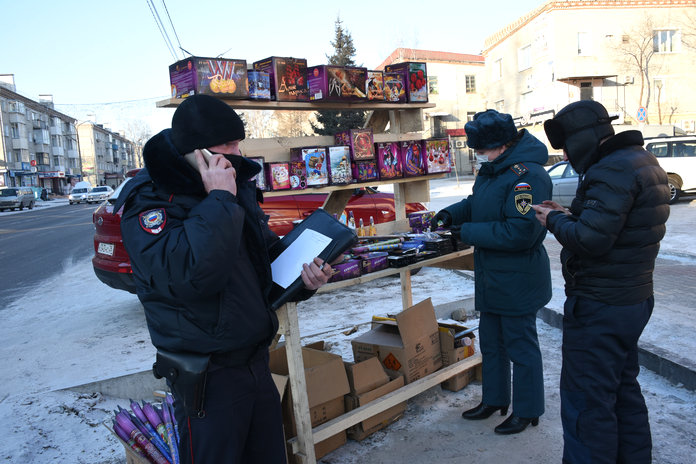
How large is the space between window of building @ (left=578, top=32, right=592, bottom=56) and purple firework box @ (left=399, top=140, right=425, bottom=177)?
31.2 meters

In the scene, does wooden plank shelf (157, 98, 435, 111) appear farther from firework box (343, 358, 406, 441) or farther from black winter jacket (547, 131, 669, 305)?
black winter jacket (547, 131, 669, 305)

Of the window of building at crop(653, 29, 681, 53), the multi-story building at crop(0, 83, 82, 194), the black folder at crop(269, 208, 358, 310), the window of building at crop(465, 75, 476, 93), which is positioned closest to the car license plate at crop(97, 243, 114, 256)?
the black folder at crop(269, 208, 358, 310)

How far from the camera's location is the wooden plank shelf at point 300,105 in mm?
3102

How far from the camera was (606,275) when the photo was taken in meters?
2.20

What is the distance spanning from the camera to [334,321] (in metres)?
5.45

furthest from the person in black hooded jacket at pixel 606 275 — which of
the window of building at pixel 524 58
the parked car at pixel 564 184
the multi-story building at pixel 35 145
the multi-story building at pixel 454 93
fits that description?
the multi-story building at pixel 35 145

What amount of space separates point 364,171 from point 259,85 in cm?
100

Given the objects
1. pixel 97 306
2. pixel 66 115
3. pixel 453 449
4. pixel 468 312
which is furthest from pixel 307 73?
pixel 66 115

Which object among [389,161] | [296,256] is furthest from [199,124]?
[389,161]

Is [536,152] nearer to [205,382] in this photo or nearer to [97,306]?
[205,382]

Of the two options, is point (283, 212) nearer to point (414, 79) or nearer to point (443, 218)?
point (414, 79)

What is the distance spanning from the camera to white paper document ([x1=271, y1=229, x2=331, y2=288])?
204 centimetres

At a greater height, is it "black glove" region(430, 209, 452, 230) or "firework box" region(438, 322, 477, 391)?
"black glove" region(430, 209, 452, 230)

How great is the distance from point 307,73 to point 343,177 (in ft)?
2.57
